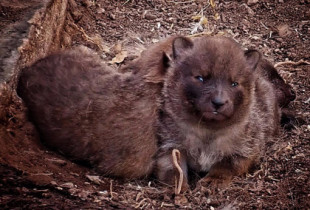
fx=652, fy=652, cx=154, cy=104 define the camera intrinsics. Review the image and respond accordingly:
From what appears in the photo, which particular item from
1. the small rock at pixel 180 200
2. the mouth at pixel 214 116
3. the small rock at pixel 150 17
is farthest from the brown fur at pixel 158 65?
the small rock at pixel 150 17

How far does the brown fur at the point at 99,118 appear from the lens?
5.67 metres

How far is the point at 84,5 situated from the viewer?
7922 millimetres

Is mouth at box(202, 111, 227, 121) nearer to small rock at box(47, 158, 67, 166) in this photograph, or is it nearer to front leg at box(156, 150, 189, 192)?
front leg at box(156, 150, 189, 192)

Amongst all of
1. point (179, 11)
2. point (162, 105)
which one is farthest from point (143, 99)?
point (179, 11)

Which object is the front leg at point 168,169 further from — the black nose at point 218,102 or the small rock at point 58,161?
the small rock at point 58,161

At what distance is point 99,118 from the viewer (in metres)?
5.69

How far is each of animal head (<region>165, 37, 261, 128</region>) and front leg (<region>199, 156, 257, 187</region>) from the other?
0.46 meters

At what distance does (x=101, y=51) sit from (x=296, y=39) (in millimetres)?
2307

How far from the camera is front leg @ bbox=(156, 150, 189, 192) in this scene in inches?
224

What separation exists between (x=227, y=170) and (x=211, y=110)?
2.71 ft

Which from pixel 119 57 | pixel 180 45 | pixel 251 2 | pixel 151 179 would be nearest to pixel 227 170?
pixel 151 179

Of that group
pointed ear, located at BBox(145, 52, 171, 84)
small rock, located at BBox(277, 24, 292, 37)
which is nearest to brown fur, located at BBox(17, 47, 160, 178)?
pointed ear, located at BBox(145, 52, 171, 84)

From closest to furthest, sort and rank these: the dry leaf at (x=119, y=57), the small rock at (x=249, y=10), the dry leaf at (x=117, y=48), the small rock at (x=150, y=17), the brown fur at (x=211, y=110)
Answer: the brown fur at (x=211, y=110) → the dry leaf at (x=119, y=57) → the dry leaf at (x=117, y=48) → the small rock at (x=150, y=17) → the small rock at (x=249, y=10)

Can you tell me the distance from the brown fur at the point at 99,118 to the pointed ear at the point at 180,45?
1.13 feet
